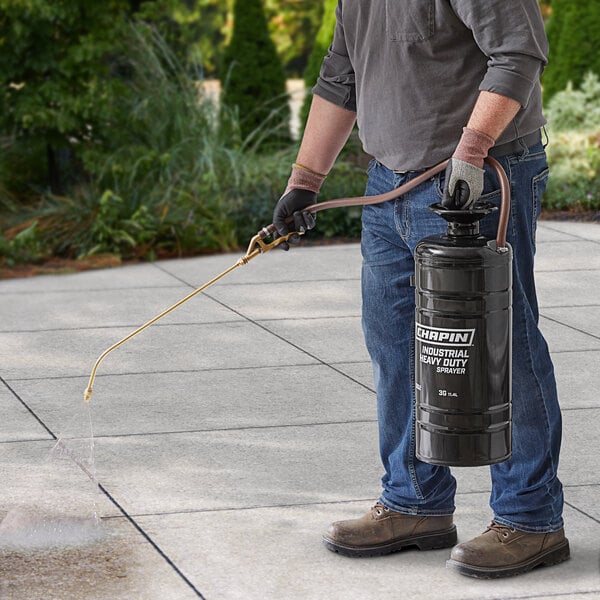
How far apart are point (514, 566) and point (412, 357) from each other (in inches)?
27.2

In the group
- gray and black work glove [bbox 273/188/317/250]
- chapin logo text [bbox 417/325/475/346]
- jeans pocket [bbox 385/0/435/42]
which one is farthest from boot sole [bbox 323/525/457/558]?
jeans pocket [bbox 385/0/435/42]

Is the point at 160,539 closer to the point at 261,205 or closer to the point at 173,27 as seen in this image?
the point at 261,205

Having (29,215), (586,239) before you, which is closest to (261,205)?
(29,215)

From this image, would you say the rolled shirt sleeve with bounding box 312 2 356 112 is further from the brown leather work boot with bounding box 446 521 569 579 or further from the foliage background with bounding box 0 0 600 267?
the foliage background with bounding box 0 0 600 267

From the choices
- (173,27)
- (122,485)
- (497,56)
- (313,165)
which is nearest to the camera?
(497,56)

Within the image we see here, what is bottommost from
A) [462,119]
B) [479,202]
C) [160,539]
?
[160,539]

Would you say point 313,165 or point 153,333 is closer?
point 313,165

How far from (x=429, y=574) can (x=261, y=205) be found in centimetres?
693

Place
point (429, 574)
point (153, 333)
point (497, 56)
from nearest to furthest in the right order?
point (497, 56)
point (429, 574)
point (153, 333)

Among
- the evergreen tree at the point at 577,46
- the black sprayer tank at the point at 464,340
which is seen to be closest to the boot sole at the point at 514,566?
the black sprayer tank at the point at 464,340

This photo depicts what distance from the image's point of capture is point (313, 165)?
4215 millimetres

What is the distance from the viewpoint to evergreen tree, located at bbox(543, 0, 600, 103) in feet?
46.7

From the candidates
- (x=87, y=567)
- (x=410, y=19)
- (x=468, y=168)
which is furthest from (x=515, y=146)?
(x=87, y=567)

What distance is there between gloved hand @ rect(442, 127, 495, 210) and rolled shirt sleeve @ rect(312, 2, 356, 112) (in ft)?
2.14
